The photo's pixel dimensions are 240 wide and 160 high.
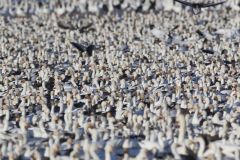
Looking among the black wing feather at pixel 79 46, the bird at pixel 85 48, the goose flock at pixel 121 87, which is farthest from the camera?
the black wing feather at pixel 79 46

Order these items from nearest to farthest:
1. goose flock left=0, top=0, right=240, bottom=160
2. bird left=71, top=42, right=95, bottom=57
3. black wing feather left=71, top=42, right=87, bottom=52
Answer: goose flock left=0, top=0, right=240, bottom=160, bird left=71, top=42, right=95, bottom=57, black wing feather left=71, top=42, right=87, bottom=52

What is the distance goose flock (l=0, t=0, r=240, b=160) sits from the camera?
14211 millimetres

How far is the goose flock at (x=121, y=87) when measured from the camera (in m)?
14.2

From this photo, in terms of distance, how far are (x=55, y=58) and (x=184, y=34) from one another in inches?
320

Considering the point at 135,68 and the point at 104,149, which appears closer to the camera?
the point at 104,149

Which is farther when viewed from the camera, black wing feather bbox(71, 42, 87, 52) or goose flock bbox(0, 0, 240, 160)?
black wing feather bbox(71, 42, 87, 52)

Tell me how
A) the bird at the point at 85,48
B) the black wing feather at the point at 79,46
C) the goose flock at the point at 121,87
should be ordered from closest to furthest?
the goose flock at the point at 121,87
the bird at the point at 85,48
the black wing feather at the point at 79,46

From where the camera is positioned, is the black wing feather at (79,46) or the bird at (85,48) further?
the black wing feather at (79,46)

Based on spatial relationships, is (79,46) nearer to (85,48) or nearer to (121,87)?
(85,48)

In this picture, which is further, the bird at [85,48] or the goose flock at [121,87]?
the bird at [85,48]

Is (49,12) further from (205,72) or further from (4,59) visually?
(205,72)

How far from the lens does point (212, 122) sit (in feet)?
53.3

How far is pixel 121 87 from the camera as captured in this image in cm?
2125

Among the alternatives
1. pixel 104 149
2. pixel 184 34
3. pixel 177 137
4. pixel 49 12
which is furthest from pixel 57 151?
pixel 49 12
